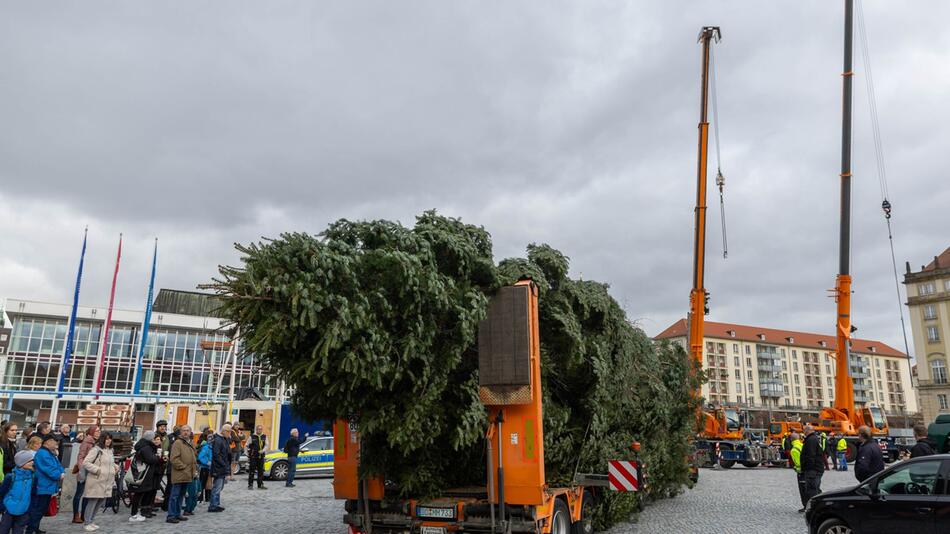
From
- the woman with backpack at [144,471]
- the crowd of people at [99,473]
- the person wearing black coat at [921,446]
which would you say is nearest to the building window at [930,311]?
the person wearing black coat at [921,446]

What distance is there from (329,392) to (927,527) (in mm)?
7211

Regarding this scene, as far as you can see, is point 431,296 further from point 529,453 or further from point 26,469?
point 26,469

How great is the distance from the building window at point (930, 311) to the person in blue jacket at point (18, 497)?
98.0m

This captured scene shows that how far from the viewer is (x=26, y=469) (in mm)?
8734

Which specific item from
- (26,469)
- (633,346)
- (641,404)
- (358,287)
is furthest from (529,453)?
(26,469)

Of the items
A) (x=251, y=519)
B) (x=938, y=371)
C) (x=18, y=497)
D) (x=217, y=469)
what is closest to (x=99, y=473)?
(x=18, y=497)

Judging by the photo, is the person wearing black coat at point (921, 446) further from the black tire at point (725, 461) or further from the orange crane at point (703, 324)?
the black tire at point (725, 461)

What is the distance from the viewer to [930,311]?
276ft

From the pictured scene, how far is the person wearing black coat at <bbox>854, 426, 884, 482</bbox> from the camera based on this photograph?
435 inches

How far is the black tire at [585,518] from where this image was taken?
9570 millimetres

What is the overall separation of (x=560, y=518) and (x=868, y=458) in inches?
234

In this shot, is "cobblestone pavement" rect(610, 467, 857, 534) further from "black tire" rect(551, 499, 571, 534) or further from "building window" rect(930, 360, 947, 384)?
"building window" rect(930, 360, 947, 384)

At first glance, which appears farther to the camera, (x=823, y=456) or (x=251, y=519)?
(x=251, y=519)

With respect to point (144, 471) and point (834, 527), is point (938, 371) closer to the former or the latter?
point (834, 527)
